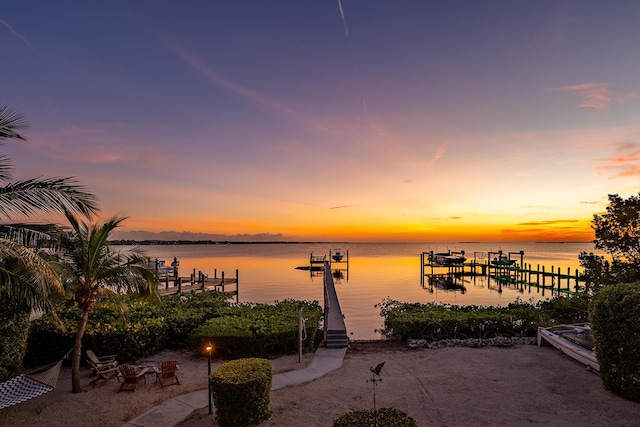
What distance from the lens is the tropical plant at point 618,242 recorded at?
14.2 metres

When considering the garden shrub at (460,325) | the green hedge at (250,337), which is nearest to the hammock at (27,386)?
the green hedge at (250,337)

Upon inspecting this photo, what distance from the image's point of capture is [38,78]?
50.1ft

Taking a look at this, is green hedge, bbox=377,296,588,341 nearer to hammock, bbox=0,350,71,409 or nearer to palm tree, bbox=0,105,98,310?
hammock, bbox=0,350,71,409

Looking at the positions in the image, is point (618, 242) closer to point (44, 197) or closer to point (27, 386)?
point (44, 197)

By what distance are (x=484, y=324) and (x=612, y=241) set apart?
6.23m

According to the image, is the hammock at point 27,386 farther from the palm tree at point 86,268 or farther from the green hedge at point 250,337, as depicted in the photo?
the green hedge at point 250,337

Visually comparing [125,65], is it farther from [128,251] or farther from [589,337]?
[589,337]

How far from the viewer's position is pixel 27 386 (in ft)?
28.6

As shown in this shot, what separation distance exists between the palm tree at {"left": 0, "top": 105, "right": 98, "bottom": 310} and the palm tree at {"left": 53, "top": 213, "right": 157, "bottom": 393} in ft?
3.26

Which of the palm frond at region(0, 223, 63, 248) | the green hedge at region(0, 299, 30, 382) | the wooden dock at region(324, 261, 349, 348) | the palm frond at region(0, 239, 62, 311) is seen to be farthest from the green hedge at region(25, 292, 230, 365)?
the wooden dock at region(324, 261, 349, 348)

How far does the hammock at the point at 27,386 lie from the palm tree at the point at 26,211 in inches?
67.0

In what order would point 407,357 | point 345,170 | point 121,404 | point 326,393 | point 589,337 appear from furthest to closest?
point 345,170 → point 407,357 → point 589,337 → point 326,393 → point 121,404

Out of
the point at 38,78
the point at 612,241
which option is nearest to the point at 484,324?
the point at 612,241

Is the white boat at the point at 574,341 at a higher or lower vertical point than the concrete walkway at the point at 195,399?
higher
